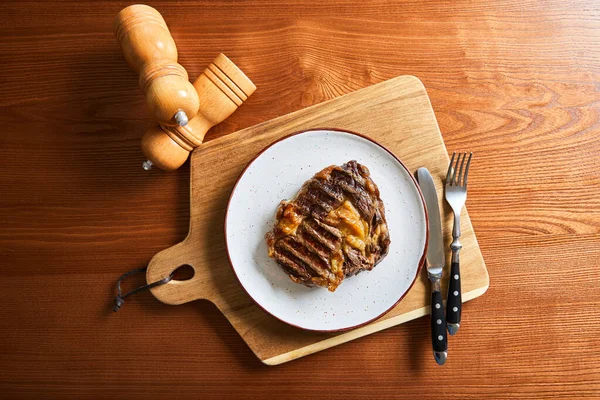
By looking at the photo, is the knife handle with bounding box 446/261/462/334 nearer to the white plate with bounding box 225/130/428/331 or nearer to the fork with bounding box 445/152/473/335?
the fork with bounding box 445/152/473/335

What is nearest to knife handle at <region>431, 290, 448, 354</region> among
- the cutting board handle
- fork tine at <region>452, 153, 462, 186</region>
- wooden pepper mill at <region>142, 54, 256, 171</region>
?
fork tine at <region>452, 153, 462, 186</region>

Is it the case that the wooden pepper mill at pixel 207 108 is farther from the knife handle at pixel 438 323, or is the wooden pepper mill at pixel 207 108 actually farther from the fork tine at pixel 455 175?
the knife handle at pixel 438 323

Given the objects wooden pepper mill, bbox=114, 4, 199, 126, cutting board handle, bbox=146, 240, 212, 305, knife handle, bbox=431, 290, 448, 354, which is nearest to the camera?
wooden pepper mill, bbox=114, 4, 199, 126

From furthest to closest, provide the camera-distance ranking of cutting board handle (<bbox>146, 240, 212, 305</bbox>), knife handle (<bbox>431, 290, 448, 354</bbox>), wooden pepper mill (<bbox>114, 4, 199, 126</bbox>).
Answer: cutting board handle (<bbox>146, 240, 212, 305</bbox>) → knife handle (<bbox>431, 290, 448, 354</bbox>) → wooden pepper mill (<bbox>114, 4, 199, 126</bbox>)

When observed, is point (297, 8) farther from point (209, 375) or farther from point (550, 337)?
point (550, 337)

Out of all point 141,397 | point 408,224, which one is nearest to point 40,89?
point 141,397

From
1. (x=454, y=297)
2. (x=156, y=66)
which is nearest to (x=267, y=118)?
(x=156, y=66)

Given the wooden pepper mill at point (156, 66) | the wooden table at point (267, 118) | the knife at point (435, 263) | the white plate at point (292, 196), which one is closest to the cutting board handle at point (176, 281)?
the wooden table at point (267, 118)
